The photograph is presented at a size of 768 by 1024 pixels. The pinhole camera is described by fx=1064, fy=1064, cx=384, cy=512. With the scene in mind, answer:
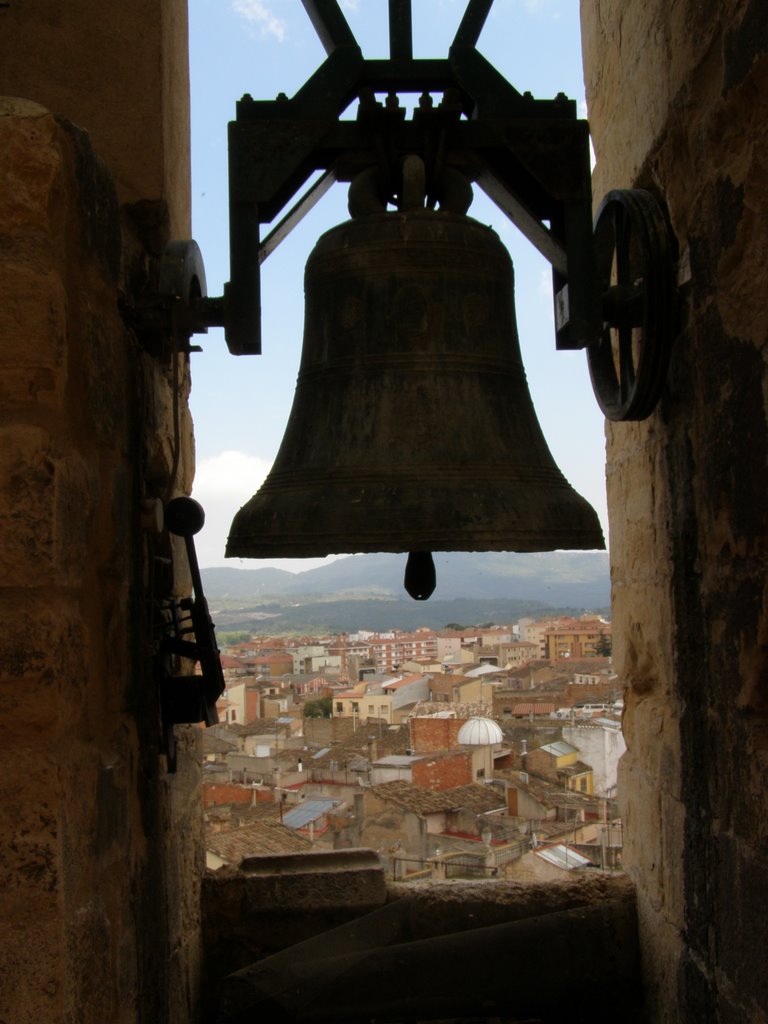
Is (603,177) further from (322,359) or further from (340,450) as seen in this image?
(340,450)

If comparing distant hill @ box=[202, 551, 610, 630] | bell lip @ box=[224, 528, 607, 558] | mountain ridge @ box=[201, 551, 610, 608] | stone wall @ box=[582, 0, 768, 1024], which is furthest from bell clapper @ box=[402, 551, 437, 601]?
mountain ridge @ box=[201, 551, 610, 608]

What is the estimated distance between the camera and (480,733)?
6.89m

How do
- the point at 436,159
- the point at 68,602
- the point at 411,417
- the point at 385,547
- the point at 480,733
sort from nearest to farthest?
the point at 68,602
the point at 385,547
the point at 411,417
the point at 436,159
the point at 480,733

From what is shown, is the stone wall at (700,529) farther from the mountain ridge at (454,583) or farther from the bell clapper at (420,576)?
the mountain ridge at (454,583)

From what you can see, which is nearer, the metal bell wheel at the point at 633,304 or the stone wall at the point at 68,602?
the stone wall at the point at 68,602

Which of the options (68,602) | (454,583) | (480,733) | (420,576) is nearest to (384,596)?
(454,583)

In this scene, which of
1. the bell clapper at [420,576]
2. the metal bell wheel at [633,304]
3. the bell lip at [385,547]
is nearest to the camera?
the bell lip at [385,547]

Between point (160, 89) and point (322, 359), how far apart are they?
630 millimetres

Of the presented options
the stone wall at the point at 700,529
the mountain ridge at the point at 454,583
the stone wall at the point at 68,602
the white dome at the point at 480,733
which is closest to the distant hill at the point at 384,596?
the mountain ridge at the point at 454,583

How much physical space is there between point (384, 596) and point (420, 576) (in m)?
15.3

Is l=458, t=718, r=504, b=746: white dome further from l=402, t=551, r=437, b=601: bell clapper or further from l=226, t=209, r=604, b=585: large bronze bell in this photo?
l=226, t=209, r=604, b=585: large bronze bell

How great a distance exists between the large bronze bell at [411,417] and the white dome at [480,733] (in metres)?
4.84

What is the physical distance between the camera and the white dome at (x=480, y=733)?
679 centimetres

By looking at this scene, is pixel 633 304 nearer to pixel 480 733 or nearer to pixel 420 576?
pixel 420 576
